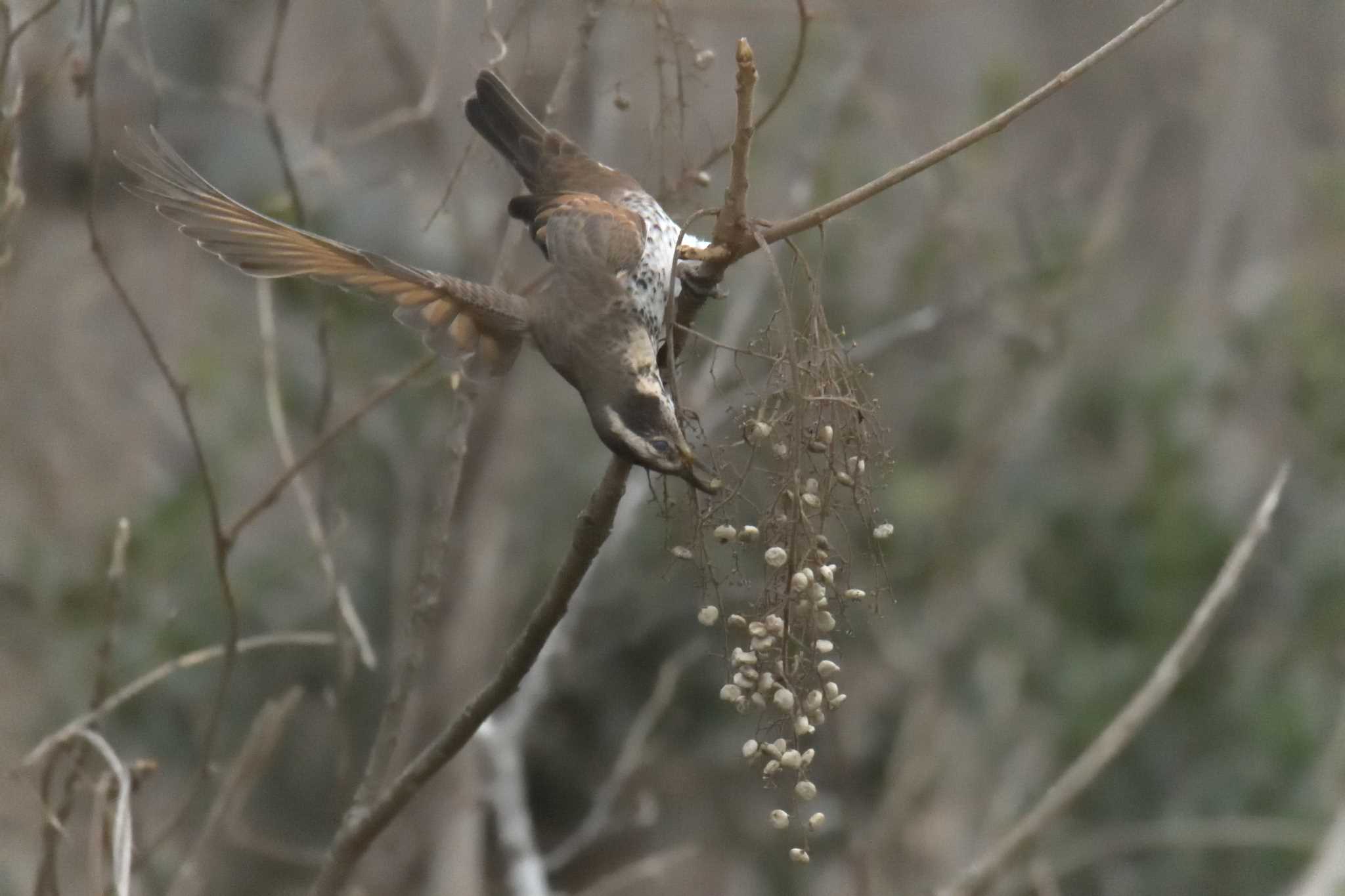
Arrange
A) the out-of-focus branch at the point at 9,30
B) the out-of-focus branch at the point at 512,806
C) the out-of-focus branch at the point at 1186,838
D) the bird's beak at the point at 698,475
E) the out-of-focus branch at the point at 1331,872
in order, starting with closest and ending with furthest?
the bird's beak at the point at 698,475 → the out-of-focus branch at the point at 9,30 → the out-of-focus branch at the point at 1331,872 → the out-of-focus branch at the point at 512,806 → the out-of-focus branch at the point at 1186,838

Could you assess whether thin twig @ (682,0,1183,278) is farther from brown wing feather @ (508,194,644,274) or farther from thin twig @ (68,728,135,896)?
thin twig @ (68,728,135,896)

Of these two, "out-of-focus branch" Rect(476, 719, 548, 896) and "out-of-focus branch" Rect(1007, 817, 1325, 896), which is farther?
"out-of-focus branch" Rect(1007, 817, 1325, 896)

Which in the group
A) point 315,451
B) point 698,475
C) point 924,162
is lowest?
point 698,475

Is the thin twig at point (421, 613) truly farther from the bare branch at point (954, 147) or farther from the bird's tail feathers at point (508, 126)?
the bare branch at point (954, 147)

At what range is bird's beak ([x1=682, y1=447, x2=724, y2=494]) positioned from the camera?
1.48 m

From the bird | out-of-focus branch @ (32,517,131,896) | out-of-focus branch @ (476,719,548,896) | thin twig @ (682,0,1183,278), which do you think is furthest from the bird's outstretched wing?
out-of-focus branch @ (476,719,548,896)

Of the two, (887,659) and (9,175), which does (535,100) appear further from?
(9,175)

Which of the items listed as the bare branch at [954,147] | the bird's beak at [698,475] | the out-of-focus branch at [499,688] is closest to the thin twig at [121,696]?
the out-of-focus branch at [499,688]

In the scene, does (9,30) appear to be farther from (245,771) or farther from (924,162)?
(924,162)

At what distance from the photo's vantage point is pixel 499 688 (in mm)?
1576

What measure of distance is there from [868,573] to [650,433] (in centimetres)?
334

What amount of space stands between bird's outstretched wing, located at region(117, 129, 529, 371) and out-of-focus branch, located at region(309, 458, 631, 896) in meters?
0.47

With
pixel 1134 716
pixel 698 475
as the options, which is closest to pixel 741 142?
pixel 698 475

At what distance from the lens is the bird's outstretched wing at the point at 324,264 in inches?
69.2
